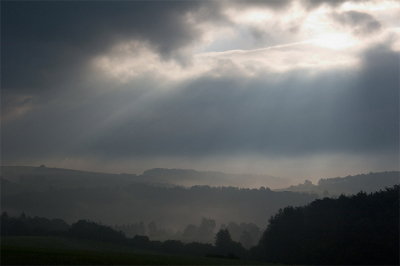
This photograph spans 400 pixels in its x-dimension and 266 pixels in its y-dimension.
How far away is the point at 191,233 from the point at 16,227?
101 m

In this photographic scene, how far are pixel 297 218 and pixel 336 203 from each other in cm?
925

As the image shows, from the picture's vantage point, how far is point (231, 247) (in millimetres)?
80000

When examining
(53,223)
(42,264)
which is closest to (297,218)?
(42,264)

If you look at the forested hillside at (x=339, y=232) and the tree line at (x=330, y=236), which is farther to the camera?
the tree line at (x=330, y=236)

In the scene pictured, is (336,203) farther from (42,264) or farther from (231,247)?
(42,264)

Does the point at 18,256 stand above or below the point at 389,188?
below

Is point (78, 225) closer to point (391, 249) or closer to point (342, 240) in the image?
point (342, 240)

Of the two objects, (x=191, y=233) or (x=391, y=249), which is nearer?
(x=391, y=249)

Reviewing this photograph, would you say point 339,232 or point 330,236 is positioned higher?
point 339,232

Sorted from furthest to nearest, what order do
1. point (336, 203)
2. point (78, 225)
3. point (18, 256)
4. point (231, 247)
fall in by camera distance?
point (78, 225) < point (231, 247) < point (336, 203) < point (18, 256)

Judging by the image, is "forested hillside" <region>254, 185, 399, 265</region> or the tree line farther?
the tree line

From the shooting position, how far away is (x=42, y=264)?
1037 inches

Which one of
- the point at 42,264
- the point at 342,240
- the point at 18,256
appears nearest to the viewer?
the point at 42,264

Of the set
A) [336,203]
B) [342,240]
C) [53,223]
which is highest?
[336,203]
